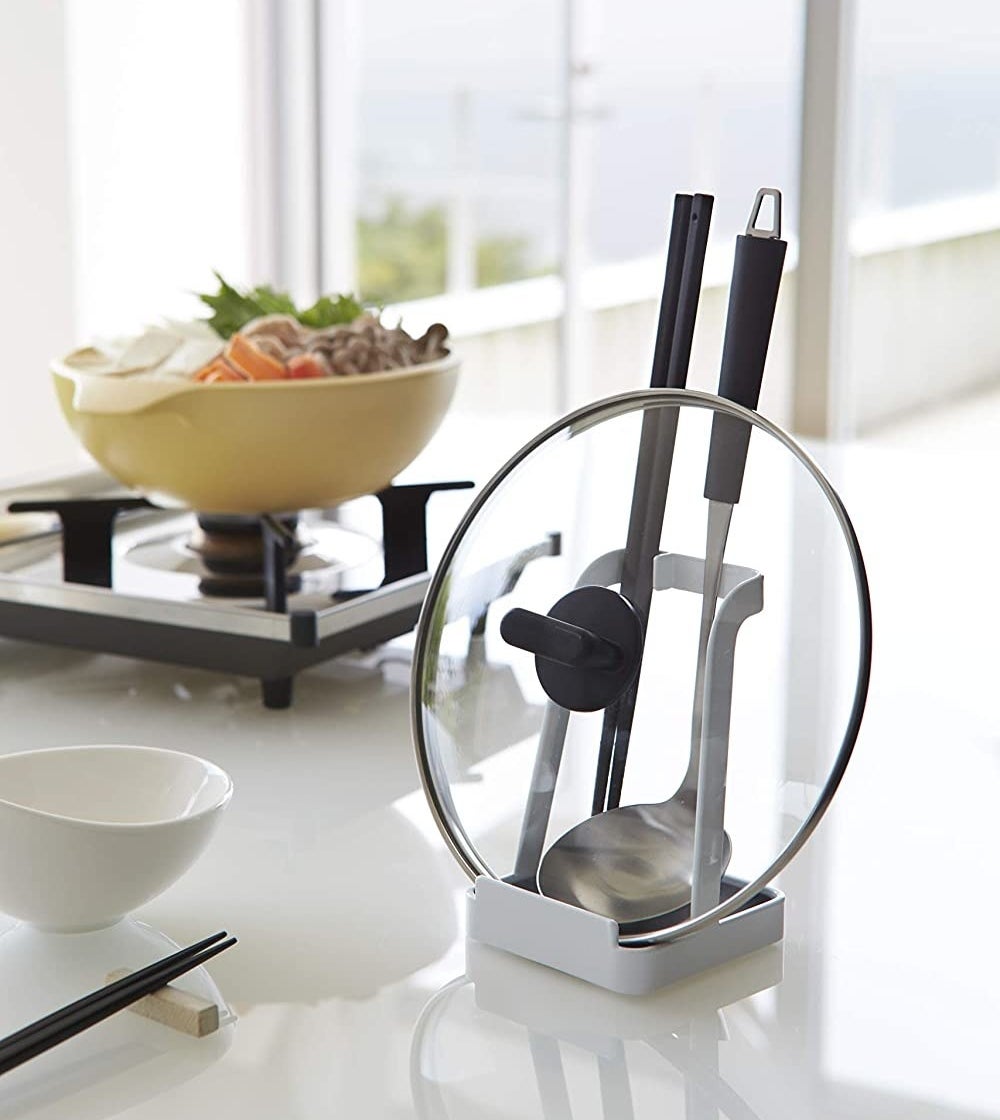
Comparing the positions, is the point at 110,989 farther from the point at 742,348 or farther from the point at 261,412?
the point at 261,412

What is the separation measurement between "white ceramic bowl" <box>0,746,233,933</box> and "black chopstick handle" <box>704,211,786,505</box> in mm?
259

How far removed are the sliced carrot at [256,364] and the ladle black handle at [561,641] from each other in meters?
0.49

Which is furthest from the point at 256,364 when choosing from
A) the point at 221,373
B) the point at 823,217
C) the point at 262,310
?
the point at 823,217

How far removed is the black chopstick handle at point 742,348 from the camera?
0.65 m

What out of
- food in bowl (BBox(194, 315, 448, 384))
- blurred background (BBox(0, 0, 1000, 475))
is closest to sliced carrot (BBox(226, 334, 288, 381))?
food in bowl (BBox(194, 315, 448, 384))

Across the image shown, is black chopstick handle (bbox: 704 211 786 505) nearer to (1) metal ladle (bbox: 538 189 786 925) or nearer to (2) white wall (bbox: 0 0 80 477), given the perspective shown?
(1) metal ladle (bbox: 538 189 786 925)

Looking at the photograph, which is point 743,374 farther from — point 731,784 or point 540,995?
point 540,995

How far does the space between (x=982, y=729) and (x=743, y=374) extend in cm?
46

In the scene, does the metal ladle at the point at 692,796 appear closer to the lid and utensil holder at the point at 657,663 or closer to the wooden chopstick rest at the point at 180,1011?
the lid and utensil holder at the point at 657,663

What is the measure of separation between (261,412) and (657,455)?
487 millimetres

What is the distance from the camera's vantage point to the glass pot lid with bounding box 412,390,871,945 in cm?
66

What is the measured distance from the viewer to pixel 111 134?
3471mm

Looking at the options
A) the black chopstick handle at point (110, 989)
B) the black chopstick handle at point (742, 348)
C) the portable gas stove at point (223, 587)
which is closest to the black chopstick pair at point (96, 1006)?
the black chopstick handle at point (110, 989)

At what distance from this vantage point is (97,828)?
625 millimetres
